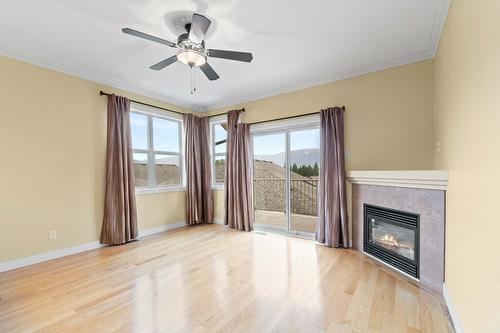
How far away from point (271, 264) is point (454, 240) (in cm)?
190

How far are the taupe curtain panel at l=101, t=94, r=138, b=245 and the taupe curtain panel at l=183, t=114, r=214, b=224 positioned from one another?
125cm

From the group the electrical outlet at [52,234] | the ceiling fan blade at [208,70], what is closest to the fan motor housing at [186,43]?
the ceiling fan blade at [208,70]

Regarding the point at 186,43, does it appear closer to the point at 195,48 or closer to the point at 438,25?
the point at 195,48

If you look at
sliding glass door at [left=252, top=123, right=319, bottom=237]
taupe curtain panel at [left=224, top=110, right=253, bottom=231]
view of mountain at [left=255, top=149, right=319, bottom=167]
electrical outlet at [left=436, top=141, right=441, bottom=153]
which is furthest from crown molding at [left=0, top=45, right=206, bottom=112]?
electrical outlet at [left=436, top=141, right=441, bottom=153]

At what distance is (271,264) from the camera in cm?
296

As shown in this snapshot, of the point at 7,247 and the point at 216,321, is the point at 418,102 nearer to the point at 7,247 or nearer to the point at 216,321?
the point at 216,321

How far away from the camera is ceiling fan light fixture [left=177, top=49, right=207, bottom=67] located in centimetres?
233

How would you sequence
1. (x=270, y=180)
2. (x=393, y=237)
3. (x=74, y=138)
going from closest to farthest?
(x=393, y=237) < (x=74, y=138) < (x=270, y=180)

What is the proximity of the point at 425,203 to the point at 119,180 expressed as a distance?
167 inches

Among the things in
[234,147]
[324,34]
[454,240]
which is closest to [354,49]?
[324,34]

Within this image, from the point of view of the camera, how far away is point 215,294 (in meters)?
2.25

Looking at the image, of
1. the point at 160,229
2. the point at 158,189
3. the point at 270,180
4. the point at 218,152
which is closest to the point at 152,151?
the point at 158,189

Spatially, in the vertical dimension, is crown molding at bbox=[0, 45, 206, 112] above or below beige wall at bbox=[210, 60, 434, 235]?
above

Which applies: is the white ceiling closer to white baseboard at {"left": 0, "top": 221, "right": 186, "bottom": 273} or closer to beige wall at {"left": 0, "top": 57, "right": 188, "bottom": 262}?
beige wall at {"left": 0, "top": 57, "right": 188, "bottom": 262}
